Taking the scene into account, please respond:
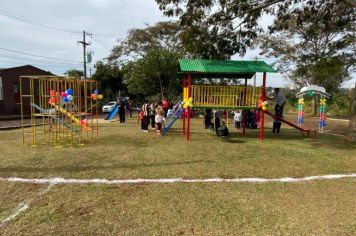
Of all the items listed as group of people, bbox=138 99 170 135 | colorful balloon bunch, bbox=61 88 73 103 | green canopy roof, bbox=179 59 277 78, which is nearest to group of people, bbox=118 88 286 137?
group of people, bbox=138 99 170 135

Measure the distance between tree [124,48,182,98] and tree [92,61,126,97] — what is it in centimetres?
1459

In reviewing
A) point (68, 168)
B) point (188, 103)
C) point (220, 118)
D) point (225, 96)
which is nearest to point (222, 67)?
point (225, 96)

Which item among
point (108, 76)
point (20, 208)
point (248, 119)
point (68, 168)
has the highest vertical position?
point (108, 76)

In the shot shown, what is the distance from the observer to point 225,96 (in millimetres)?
13906

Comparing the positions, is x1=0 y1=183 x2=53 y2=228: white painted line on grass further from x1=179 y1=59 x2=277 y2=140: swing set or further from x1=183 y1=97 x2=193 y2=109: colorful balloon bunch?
x1=179 y1=59 x2=277 y2=140: swing set

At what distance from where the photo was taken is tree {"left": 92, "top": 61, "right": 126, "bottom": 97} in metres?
54.2

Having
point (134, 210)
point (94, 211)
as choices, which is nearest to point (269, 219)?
point (134, 210)

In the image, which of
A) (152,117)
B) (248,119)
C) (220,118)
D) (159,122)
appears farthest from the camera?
(248,119)

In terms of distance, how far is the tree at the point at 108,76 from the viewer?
5416 cm

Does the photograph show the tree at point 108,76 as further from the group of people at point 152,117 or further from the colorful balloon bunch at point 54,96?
the colorful balloon bunch at point 54,96

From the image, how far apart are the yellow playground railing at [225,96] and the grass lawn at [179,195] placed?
Answer: 3.67 m

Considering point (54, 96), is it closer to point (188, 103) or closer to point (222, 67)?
point (188, 103)

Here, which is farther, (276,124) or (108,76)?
(108,76)

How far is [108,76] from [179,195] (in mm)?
50607
